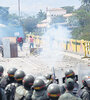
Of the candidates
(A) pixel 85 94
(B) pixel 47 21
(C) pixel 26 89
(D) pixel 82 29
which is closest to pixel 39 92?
(C) pixel 26 89

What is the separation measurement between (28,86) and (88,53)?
1388 centimetres

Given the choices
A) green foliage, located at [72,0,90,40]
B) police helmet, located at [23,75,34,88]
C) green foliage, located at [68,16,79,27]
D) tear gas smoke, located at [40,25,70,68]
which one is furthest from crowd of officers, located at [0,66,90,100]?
green foliage, located at [68,16,79,27]

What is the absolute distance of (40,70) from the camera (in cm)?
1342

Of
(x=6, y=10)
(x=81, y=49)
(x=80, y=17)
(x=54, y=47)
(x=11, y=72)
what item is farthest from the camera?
(x=6, y=10)

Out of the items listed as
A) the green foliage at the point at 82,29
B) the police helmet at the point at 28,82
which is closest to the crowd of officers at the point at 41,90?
the police helmet at the point at 28,82

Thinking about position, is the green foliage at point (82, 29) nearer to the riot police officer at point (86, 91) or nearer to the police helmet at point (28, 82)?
the riot police officer at point (86, 91)

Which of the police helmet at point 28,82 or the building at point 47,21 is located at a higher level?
the building at point 47,21

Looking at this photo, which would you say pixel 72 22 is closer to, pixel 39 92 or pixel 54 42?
pixel 54 42

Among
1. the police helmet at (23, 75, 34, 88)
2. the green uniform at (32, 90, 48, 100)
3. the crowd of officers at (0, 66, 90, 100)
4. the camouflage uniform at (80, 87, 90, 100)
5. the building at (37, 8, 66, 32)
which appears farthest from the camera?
the building at (37, 8, 66, 32)

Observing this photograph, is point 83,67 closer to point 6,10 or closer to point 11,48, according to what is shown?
point 11,48

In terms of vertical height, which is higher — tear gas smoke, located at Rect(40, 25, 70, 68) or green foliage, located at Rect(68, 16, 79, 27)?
green foliage, located at Rect(68, 16, 79, 27)

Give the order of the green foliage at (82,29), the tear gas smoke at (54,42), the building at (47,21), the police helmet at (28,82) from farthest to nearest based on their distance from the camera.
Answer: the building at (47,21)
the green foliage at (82,29)
the tear gas smoke at (54,42)
the police helmet at (28,82)

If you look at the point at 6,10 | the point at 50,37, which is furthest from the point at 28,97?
the point at 6,10

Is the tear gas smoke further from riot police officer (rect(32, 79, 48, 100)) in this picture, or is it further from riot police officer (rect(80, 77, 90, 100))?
riot police officer (rect(32, 79, 48, 100))
